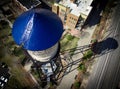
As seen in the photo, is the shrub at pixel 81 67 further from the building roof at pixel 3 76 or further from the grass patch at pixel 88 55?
the building roof at pixel 3 76

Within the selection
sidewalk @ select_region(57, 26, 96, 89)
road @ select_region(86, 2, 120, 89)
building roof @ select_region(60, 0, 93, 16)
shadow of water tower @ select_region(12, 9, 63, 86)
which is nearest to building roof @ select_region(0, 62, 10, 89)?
sidewalk @ select_region(57, 26, 96, 89)

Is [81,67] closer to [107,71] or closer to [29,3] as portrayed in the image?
[107,71]

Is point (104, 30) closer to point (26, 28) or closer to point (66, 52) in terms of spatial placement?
point (66, 52)

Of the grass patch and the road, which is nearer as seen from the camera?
the road

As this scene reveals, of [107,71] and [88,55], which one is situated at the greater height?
[88,55]

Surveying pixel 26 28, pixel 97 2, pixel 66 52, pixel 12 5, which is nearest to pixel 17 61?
pixel 66 52

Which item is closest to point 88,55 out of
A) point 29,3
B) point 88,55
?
point 88,55

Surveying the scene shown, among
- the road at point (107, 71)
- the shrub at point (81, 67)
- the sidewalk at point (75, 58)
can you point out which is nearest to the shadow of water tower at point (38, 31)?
the sidewalk at point (75, 58)

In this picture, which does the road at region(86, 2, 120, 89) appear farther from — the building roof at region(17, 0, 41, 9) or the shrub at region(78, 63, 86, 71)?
the building roof at region(17, 0, 41, 9)
